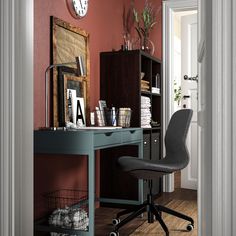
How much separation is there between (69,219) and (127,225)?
26.2 inches

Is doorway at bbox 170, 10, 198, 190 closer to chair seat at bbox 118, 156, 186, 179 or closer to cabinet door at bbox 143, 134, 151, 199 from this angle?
cabinet door at bbox 143, 134, 151, 199

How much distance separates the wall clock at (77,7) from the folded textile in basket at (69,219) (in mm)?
1730

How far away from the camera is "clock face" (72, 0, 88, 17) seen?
3.53 meters

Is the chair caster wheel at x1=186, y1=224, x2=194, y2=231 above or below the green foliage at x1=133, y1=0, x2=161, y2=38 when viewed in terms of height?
below

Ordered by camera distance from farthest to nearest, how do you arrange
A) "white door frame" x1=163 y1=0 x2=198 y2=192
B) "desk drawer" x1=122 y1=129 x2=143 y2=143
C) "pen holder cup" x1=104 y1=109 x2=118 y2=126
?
1. "white door frame" x1=163 y1=0 x2=198 y2=192
2. "pen holder cup" x1=104 y1=109 x2=118 y2=126
3. "desk drawer" x1=122 y1=129 x2=143 y2=143

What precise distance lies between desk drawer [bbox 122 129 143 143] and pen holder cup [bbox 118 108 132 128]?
0.49ft

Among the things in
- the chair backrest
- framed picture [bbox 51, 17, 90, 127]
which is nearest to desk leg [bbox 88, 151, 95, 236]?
framed picture [bbox 51, 17, 90, 127]

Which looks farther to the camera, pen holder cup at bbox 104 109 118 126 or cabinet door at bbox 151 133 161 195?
cabinet door at bbox 151 133 161 195

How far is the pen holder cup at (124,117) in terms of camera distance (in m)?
3.70
